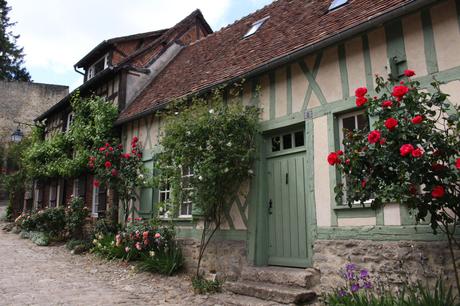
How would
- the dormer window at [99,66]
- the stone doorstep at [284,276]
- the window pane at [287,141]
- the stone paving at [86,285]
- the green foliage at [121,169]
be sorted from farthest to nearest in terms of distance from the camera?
the dormer window at [99,66] → the green foliage at [121,169] → the window pane at [287,141] → the stone paving at [86,285] → the stone doorstep at [284,276]

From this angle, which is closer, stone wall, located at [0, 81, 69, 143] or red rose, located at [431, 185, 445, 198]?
red rose, located at [431, 185, 445, 198]

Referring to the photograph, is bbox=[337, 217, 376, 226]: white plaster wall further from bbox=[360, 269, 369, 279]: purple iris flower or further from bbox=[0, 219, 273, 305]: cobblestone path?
bbox=[0, 219, 273, 305]: cobblestone path

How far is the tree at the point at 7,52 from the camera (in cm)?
2795

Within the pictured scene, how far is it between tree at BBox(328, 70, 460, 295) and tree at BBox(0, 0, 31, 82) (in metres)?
30.6

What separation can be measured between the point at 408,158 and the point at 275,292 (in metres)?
2.45

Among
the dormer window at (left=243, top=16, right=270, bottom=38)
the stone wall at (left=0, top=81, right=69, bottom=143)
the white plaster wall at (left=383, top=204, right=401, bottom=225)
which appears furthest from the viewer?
the stone wall at (left=0, top=81, right=69, bottom=143)

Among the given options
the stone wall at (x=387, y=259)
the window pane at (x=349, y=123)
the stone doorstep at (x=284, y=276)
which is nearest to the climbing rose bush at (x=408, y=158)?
the stone wall at (x=387, y=259)

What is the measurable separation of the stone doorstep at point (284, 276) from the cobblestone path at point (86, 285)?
0.43 metres

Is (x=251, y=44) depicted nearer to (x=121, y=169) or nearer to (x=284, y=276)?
(x=121, y=169)

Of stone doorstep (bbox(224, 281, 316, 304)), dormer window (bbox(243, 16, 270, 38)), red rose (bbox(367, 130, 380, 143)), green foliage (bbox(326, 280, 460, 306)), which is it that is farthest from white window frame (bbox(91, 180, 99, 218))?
red rose (bbox(367, 130, 380, 143))

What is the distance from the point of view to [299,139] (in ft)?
19.3

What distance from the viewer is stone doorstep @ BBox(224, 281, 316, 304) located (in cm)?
467

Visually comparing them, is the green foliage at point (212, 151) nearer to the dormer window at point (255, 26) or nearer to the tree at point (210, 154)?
the tree at point (210, 154)

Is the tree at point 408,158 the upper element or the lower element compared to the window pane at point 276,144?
lower
